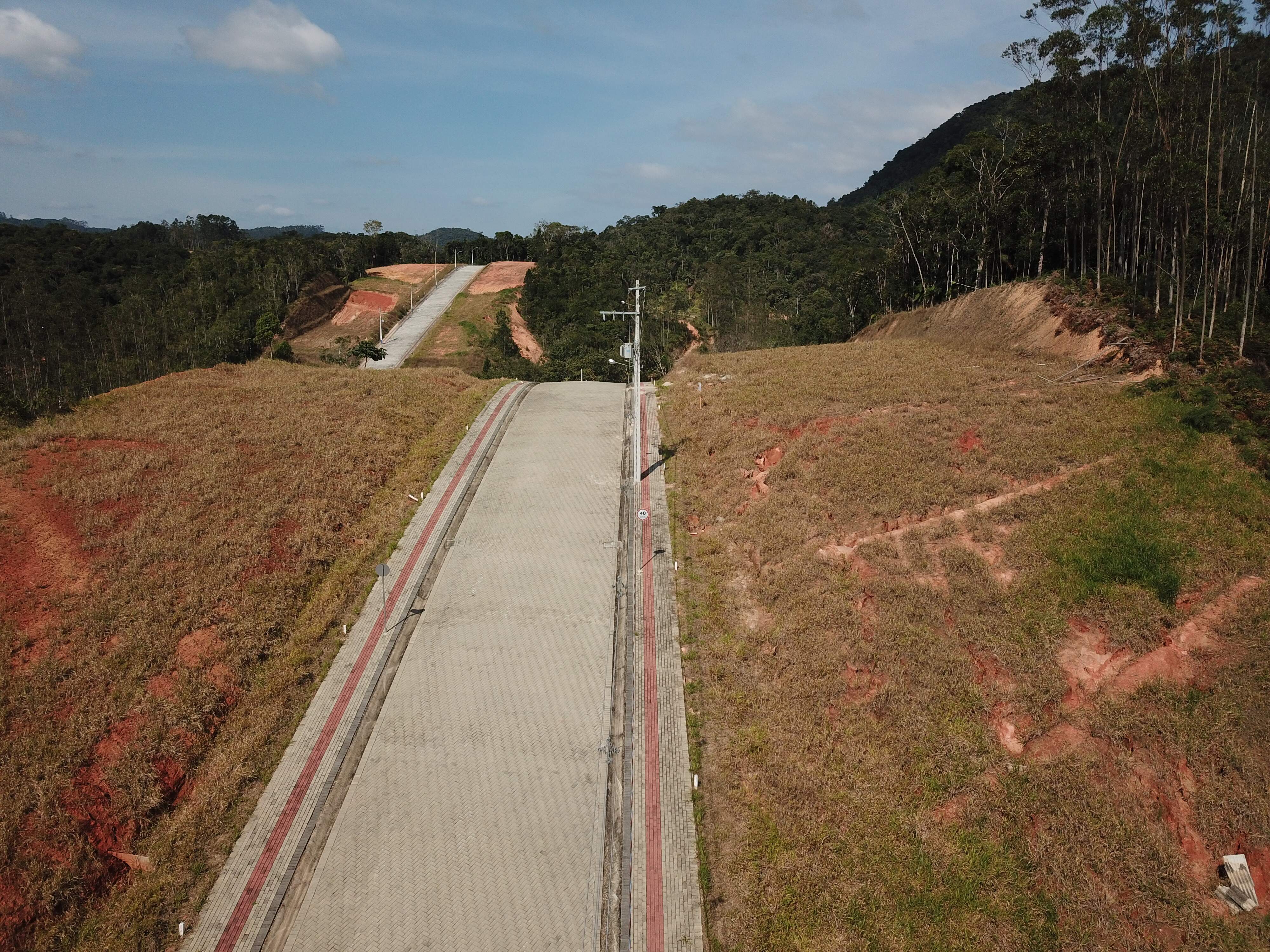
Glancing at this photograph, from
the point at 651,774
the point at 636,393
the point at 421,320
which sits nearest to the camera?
the point at 651,774

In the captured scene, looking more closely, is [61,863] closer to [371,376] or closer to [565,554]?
[565,554]

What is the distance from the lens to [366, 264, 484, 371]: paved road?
184 ft

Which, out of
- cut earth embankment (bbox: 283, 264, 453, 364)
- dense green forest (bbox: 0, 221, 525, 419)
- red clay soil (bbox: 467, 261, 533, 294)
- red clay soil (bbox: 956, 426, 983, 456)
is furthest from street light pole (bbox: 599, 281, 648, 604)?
red clay soil (bbox: 467, 261, 533, 294)

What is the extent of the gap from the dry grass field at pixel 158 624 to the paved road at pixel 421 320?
27.9m

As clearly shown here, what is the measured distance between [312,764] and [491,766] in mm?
3225

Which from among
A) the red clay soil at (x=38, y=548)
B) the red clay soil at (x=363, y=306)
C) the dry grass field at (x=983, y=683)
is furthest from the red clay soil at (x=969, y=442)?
the red clay soil at (x=363, y=306)

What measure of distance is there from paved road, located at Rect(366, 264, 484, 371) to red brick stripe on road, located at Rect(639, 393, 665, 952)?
3717 centimetres

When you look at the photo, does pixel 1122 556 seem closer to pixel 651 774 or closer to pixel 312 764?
pixel 651 774

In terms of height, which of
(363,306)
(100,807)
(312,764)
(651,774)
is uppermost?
(363,306)

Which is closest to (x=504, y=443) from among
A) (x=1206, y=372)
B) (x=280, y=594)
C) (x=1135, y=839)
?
(x=280, y=594)

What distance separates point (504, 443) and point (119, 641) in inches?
509

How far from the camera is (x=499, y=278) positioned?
77625 mm

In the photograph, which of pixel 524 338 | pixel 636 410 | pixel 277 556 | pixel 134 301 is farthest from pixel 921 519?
pixel 134 301

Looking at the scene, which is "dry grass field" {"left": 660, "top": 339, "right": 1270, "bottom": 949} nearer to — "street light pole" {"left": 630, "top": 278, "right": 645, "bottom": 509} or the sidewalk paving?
"street light pole" {"left": 630, "top": 278, "right": 645, "bottom": 509}
